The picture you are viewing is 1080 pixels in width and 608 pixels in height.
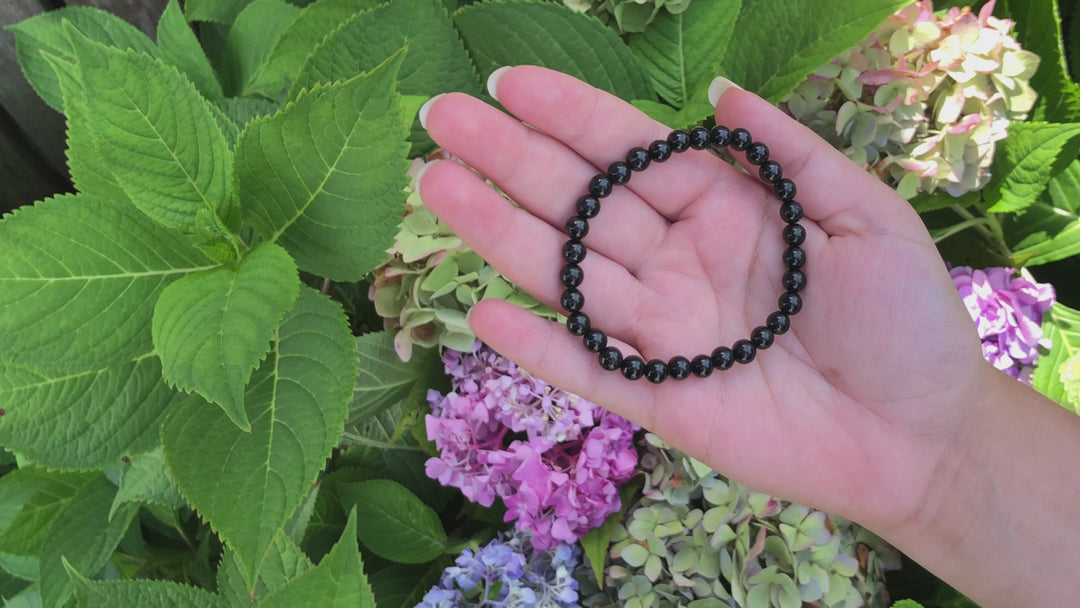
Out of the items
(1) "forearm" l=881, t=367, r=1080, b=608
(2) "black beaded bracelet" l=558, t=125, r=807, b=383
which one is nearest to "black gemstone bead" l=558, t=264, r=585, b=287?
(2) "black beaded bracelet" l=558, t=125, r=807, b=383

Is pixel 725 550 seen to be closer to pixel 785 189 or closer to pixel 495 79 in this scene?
pixel 785 189

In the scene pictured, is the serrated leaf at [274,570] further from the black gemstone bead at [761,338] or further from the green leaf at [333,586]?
the black gemstone bead at [761,338]

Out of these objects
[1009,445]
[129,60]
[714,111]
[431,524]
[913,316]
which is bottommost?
[431,524]

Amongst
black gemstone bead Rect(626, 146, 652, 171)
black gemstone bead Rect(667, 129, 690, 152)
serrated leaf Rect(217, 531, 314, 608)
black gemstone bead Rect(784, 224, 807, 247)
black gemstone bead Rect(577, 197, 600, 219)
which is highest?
black gemstone bead Rect(667, 129, 690, 152)

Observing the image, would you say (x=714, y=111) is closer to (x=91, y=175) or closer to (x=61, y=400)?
(x=91, y=175)

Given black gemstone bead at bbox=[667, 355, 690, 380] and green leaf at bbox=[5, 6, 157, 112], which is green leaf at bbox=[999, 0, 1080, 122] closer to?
black gemstone bead at bbox=[667, 355, 690, 380]

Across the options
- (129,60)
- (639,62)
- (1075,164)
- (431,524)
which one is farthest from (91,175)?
(1075,164)

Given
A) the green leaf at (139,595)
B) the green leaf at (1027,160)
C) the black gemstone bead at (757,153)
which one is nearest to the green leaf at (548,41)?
the black gemstone bead at (757,153)
